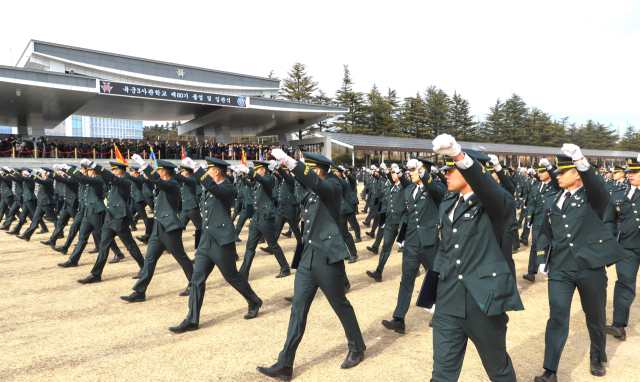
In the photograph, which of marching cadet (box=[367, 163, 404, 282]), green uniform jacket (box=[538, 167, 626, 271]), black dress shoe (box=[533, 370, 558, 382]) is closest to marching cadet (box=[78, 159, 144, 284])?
marching cadet (box=[367, 163, 404, 282])

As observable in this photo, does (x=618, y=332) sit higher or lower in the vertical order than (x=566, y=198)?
lower

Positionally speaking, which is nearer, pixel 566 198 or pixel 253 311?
pixel 566 198

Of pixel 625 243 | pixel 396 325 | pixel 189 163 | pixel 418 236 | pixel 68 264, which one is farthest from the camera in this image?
pixel 68 264

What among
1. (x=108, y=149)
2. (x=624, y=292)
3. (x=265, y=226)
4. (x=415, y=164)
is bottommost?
(x=624, y=292)

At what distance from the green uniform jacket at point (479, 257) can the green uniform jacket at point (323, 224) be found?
4.09 ft

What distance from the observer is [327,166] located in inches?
172

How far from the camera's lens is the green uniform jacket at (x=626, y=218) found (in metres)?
5.08

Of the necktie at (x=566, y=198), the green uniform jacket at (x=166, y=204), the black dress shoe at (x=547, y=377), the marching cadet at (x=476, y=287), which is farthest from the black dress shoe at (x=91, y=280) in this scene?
the necktie at (x=566, y=198)

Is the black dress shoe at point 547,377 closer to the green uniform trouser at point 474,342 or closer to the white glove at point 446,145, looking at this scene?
the green uniform trouser at point 474,342

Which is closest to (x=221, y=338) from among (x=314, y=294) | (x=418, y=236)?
(x=314, y=294)

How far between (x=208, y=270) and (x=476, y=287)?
355 centimetres

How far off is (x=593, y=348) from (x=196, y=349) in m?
Result: 4.06

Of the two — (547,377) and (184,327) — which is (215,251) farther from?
(547,377)

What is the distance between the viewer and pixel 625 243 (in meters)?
5.11
